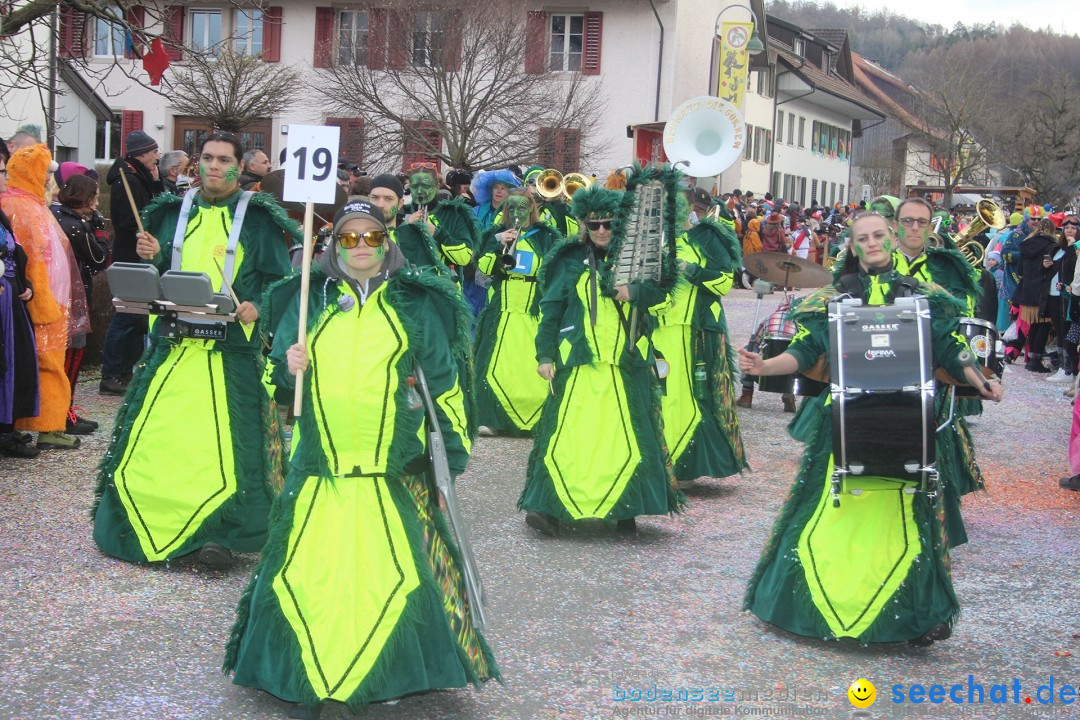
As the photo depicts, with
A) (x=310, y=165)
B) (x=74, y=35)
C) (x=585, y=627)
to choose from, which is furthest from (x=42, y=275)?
(x=74, y=35)

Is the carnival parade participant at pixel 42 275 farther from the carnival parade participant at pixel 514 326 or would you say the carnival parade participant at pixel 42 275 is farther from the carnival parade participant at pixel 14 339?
the carnival parade participant at pixel 514 326

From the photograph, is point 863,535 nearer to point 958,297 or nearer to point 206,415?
point 958,297

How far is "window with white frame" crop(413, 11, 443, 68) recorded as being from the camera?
29.9 metres

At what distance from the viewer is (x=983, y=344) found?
5.55 meters

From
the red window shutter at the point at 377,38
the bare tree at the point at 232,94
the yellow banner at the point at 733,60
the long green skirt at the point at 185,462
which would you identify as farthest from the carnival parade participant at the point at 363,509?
the red window shutter at the point at 377,38

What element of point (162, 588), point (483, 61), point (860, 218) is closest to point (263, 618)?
point (162, 588)

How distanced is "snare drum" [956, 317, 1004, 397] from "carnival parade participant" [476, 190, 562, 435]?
5.06 meters

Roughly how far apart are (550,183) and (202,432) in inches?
242

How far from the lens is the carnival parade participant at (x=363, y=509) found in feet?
14.0

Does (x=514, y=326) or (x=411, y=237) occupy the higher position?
(x=411, y=237)

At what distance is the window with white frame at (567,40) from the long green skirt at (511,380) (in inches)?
978

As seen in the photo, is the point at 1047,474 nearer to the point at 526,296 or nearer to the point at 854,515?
the point at 526,296

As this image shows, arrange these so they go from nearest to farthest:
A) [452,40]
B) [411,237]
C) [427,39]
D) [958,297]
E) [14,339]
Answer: [958,297] < [14,339] < [411,237] < [452,40] < [427,39]

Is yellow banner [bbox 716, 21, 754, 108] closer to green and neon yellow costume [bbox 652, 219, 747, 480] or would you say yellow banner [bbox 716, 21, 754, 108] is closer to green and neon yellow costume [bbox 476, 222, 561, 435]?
green and neon yellow costume [bbox 476, 222, 561, 435]
